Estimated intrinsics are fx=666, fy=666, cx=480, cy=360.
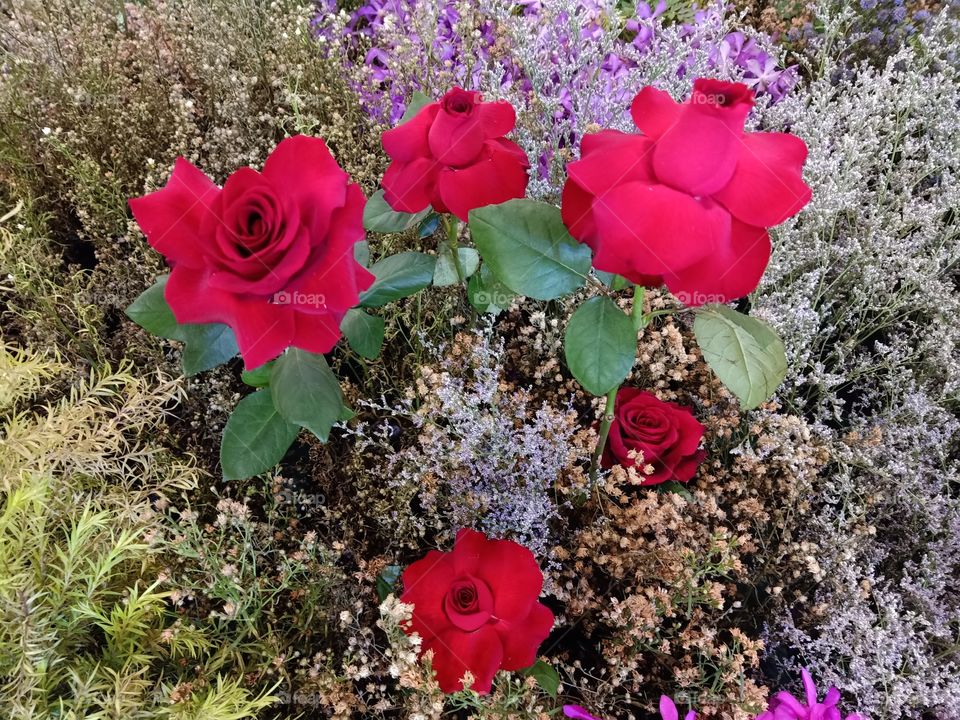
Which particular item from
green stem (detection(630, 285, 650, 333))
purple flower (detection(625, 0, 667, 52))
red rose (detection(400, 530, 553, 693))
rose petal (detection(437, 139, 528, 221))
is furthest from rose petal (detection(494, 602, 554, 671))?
purple flower (detection(625, 0, 667, 52))

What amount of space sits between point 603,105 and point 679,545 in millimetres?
899

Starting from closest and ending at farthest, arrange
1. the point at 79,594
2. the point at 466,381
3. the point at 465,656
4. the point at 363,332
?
1. the point at 79,594
2. the point at 465,656
3. the point at 363,332
4. the point at 466,381

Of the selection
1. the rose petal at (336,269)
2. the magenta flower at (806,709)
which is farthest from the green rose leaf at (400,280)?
the magenta flower at (806,709)

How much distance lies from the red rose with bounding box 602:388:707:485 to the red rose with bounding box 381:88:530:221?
447mm

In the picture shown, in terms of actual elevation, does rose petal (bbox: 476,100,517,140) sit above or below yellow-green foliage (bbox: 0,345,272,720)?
above

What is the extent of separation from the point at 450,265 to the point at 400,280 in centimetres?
10

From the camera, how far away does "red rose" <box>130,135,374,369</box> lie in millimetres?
662

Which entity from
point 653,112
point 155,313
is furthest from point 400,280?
point 653,112

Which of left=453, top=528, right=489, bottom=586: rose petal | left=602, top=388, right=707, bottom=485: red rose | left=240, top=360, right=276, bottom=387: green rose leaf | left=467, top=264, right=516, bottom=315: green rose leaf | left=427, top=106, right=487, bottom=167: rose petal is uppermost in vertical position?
left=427, top=106, right=487, bottom=167: rose petal

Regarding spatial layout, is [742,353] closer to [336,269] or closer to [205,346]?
[336,269]

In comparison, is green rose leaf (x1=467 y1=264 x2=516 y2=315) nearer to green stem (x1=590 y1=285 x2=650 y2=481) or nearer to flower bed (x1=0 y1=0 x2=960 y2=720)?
flower bed (x1=0 y1=0 x2=960 y2=720)

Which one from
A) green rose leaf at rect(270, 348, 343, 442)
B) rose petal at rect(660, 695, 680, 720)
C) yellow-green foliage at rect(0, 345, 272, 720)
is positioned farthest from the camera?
rose petal at rect(660, 695, 680, 720)

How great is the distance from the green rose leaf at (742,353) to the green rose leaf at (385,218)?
0.40 m

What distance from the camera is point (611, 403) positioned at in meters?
0.96
